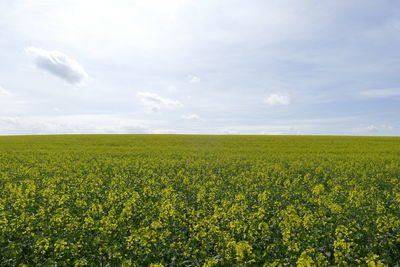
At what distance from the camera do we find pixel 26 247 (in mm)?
7668

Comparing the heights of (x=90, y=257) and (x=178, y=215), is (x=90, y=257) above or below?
below

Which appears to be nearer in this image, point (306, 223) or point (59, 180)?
point (306, 223)

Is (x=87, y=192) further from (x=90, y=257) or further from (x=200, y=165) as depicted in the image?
(x=200, y=165)

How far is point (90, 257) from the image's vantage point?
7137mm

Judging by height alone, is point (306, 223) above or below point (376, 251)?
above

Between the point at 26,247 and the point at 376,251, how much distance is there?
29.7 feet

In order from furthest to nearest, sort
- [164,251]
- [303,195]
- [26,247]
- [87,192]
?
[87,192] < [303,195] < [26,247] < [164,251]

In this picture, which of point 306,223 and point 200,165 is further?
point 200,165

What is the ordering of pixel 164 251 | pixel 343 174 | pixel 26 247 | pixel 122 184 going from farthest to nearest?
pixel 343 174 → pixel 122 184 → pixel 26 247 → pixel 164 251

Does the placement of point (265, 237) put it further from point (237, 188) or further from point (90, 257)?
point (237, 188)

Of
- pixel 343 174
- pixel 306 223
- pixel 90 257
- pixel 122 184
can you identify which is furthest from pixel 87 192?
pixel 343 174

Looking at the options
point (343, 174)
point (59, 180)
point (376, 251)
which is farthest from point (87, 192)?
point (343, 174)

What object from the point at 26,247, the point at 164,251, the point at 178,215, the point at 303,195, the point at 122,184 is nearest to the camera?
the point at 164,251

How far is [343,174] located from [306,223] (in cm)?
1217
